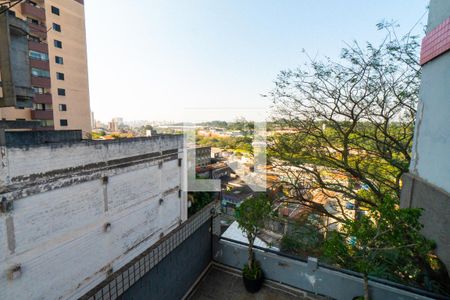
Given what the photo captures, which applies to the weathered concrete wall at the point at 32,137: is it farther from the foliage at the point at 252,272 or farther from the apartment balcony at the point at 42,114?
the apartment balcony at the point at 42,114

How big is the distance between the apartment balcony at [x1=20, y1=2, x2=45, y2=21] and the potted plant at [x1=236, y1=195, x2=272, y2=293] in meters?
17.3

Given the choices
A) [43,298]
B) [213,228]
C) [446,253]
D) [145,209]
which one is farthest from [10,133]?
[446,253]

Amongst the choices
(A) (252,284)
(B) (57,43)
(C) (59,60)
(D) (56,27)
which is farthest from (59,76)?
(A) (252,284)

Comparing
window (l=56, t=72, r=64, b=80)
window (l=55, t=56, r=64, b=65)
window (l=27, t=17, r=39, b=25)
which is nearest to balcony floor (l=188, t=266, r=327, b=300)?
window (l=56, t=72, r=64, b=80)

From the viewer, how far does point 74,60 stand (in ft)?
49.7

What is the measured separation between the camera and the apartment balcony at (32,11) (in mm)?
12359

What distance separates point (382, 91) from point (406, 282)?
141 inches

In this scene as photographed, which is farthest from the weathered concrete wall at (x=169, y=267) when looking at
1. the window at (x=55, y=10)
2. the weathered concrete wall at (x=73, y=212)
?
the window at (x=55, y=10)

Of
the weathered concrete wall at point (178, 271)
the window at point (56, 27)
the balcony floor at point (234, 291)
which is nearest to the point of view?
the weathered concrete wall at point (178, 271)

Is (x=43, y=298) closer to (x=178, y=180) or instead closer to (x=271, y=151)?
(x=178, y=180)

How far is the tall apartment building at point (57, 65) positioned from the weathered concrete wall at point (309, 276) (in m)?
14.5

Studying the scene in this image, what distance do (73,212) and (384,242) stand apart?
537 cm

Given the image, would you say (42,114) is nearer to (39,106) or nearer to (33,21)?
(39,106)

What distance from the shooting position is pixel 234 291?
394 cm
